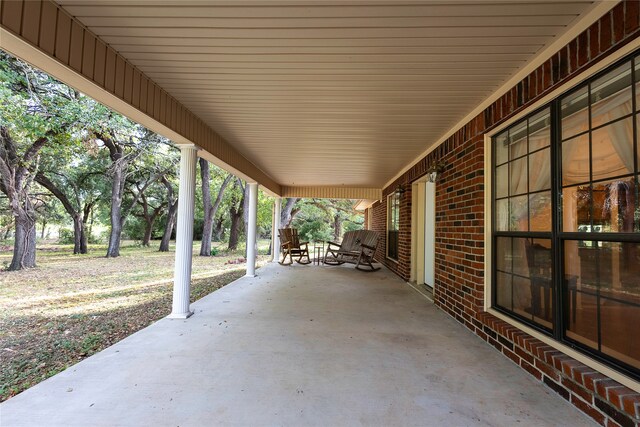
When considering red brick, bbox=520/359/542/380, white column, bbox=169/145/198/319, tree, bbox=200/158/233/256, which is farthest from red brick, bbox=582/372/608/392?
tree, bbox=200/158/233/256

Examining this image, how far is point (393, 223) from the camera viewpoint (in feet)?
24.2

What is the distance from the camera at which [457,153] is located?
11.5 ft

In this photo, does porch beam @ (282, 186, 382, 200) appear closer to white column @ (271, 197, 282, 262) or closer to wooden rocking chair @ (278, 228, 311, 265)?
white column @ (271, 197, 282, 262)

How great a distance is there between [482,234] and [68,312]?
18.1 feet

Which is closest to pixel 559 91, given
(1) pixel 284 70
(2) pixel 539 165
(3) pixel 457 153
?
(2) pixel 539 165

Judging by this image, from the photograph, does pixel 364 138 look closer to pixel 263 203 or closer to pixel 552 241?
→ pixel 552 241

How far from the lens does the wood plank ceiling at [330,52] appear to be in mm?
1723

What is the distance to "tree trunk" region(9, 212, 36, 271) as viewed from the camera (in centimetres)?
800

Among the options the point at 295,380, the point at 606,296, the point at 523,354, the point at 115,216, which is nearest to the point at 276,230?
the point at 115,216

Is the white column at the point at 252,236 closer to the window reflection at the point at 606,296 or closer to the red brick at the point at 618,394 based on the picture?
the window reflection at the point at 606,296

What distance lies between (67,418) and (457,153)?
13.1 feet

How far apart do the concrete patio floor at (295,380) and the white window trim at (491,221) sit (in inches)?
11.7

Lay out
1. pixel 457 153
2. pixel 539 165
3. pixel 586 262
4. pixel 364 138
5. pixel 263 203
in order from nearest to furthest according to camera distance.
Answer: pixel 586 262
pixel 539 165
pixel 457 153
pixel 364 138
pixel 263 203

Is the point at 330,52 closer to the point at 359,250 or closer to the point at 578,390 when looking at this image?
the point at 578,390
